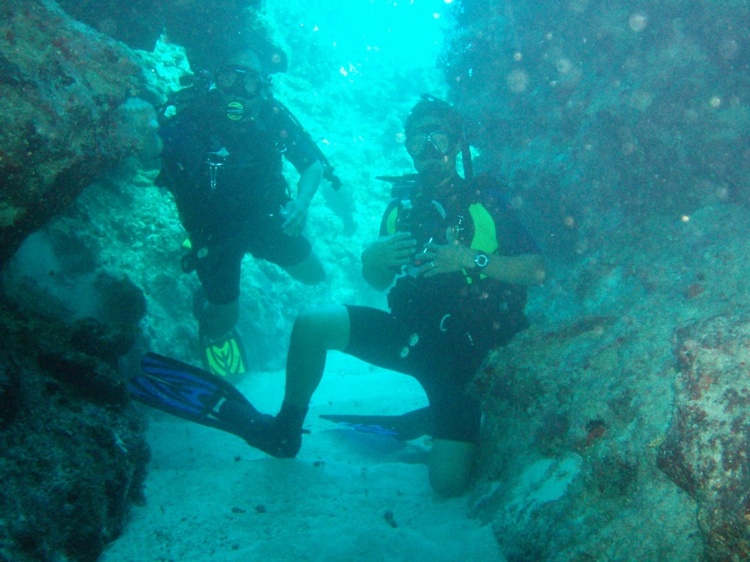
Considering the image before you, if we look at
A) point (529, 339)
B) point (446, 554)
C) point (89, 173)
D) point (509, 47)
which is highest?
point (509, 47)

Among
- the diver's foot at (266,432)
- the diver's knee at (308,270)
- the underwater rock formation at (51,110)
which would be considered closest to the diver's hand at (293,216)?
the diver's knee at (308,270)

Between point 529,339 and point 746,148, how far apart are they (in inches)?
107

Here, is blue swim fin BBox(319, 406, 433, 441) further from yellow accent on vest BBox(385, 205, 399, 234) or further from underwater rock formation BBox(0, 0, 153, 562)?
underwater rock formation BBox(0, 0, 153, 562)

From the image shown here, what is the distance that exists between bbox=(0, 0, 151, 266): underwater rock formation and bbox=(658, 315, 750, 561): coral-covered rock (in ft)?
12.8

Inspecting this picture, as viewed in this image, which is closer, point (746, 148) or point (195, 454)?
point (195, 454)

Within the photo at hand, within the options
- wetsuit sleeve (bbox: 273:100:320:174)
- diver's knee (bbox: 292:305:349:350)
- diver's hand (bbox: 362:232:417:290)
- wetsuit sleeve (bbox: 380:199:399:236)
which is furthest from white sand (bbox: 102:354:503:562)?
wetsuit sleeve (bbox: 273:100:320:174)

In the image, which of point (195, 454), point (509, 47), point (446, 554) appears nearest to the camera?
point (446, 554)

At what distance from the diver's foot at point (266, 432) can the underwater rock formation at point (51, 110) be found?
6.50 feet

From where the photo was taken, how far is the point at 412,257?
3723mm

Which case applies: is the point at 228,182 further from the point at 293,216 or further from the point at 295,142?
the point at 295,142

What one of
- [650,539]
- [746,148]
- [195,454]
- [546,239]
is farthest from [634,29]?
[195,454]

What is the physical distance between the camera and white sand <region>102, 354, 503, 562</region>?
2.32 metres

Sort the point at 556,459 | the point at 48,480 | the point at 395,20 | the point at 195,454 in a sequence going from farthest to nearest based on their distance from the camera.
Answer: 1. the point at 395,20
2. the point at 195,454
3. the point at 556,459
4. the point at 48,480

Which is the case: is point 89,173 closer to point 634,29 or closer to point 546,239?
point 546,239
